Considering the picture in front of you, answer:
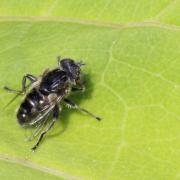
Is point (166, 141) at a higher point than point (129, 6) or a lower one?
lower

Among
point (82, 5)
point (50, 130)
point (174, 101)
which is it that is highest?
point (82, 5)

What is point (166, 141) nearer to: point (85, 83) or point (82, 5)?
point (85, 83)

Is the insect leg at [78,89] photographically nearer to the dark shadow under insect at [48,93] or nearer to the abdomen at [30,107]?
the dark shadow under insect at [48,93]

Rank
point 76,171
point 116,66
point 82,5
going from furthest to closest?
1. point 82,5
2. point 116,66
3. point 76,171

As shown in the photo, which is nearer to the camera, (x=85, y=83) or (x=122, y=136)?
(x=122, y=136)

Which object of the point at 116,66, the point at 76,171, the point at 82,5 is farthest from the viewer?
the point at 82,5

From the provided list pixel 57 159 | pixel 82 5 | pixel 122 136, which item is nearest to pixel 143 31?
pixel 82 5

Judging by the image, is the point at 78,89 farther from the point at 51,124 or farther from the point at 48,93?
the point at 51,124

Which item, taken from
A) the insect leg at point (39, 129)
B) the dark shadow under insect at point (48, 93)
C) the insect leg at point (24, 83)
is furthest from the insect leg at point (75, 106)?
the insect leg at point (24, 83)
